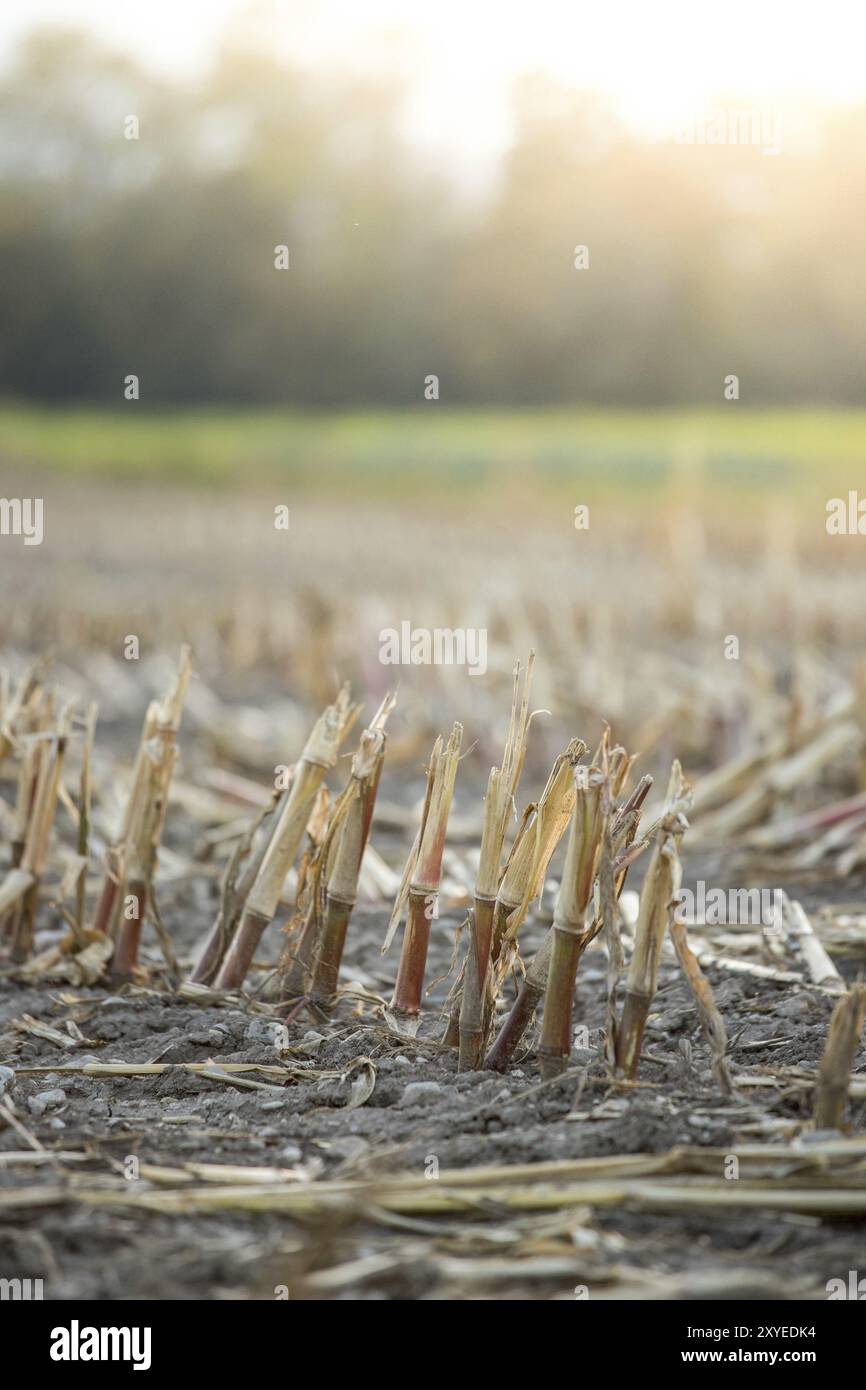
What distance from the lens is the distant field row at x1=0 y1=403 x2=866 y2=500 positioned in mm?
29688

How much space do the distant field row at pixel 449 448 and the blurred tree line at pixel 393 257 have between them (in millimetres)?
785

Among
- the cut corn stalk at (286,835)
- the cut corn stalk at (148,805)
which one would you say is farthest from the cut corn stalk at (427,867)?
the cut corn stalk at (148,805)

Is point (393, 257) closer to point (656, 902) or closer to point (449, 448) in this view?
point (449, 448)

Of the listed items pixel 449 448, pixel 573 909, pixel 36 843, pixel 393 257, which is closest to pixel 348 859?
pixel 573 909

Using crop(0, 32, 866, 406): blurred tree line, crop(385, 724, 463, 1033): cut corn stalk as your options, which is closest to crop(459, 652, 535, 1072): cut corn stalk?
crop(385, 724, 463, 1033): cut corn stalk

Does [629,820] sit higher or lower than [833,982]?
higher

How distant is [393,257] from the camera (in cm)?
4172

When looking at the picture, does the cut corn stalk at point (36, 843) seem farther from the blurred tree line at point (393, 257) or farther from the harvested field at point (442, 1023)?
the blurred tree line at point (393, 257)

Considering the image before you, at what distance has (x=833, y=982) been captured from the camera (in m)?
3.50

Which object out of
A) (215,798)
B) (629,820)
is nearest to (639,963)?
(629,820)

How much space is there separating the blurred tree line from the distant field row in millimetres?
785

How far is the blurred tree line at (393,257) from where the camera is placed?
1508 inches
